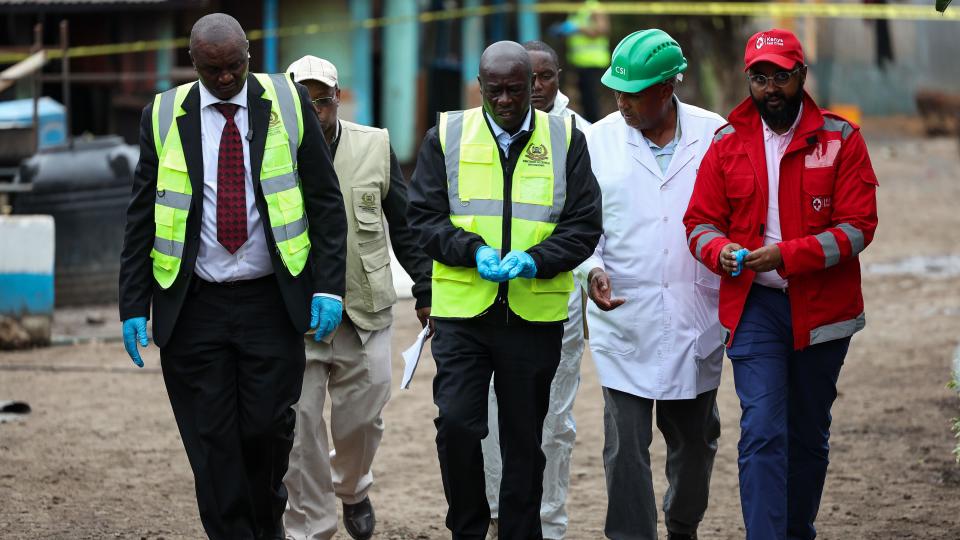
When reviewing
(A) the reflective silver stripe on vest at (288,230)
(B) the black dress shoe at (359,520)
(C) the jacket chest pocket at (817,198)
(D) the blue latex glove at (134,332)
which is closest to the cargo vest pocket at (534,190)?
(A) the reflective silver stripe on vest at (288,230)

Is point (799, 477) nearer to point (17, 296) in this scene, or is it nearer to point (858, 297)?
point (858, 297)

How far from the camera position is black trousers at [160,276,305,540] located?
5676 millimetres

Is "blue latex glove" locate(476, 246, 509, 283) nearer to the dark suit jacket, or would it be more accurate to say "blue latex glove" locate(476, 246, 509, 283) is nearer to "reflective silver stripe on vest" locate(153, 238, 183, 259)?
the dark suit jacket

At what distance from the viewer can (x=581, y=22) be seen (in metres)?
19.5

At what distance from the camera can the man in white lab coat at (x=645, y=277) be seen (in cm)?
616

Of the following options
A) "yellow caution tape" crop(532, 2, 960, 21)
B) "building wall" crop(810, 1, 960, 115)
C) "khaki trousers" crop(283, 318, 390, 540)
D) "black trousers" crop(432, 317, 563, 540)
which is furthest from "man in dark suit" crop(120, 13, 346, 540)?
"building wall" crop(810, 1, 960, 115)

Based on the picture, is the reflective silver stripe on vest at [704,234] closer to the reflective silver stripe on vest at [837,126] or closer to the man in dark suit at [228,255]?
the reflective silver stripe on vest at [837,126]

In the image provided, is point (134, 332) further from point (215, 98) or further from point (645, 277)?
point (645, 277)

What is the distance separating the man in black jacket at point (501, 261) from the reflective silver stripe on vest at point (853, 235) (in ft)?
3.00

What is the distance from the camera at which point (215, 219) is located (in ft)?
18.5

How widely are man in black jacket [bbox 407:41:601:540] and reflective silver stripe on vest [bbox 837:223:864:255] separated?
915 millimetres

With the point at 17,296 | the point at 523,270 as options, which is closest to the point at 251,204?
the point at 523,270

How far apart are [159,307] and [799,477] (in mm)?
2544

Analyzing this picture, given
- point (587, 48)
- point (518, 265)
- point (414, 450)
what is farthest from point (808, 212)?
point (587, 48)
